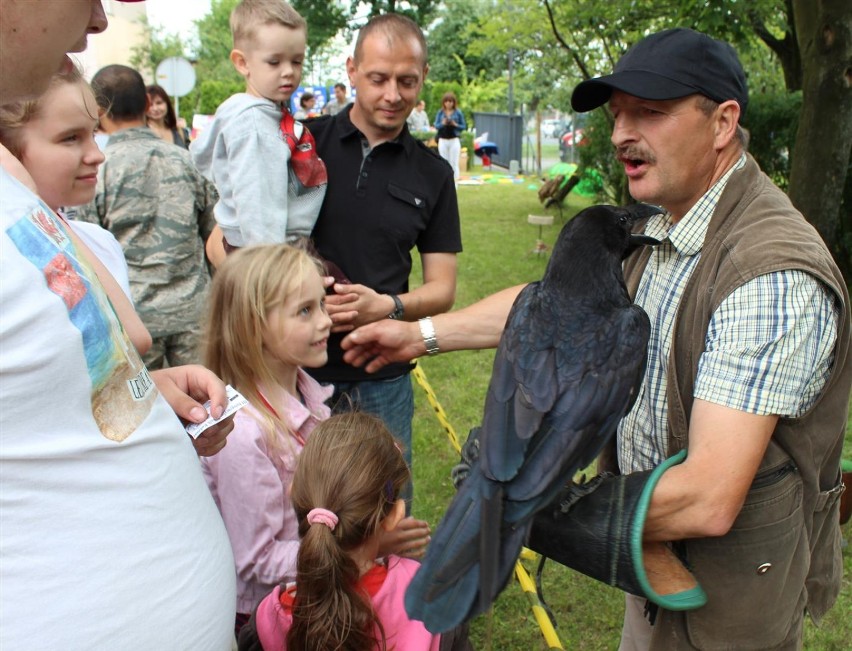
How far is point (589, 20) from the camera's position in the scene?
394 inches

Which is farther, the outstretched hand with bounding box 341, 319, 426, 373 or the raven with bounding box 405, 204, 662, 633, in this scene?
the outstretched hand with bounding box 341, 319, 426, 373

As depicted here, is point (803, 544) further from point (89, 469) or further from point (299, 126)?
point (299, 126)

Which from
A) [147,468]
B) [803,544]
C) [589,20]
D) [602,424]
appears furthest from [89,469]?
[589,20]

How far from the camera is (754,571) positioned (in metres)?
1.87

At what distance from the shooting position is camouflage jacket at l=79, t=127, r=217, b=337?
4426mm

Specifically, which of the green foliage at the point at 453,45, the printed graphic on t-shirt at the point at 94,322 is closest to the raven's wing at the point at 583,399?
the printed graphic on t-shirt at the point at 94,322

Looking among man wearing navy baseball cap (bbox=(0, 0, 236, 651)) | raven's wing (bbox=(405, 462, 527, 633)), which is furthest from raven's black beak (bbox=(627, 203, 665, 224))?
man wearing navy baseball cap (bbox=(0, 0, 236, 651))

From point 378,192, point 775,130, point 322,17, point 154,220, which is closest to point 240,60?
point 378,192

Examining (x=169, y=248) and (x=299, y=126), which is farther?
(x=169, y=248)

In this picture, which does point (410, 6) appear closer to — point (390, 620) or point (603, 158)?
point (603, 158)

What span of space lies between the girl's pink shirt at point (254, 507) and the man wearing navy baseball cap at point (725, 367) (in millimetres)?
883

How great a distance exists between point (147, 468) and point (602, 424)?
3.73 feet

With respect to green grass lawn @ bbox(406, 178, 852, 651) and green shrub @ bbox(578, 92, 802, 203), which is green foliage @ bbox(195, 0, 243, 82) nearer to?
green grass lawn @ bbox(406, 178, 852, 651)

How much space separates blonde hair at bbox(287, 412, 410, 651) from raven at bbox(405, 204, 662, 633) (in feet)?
0.99
